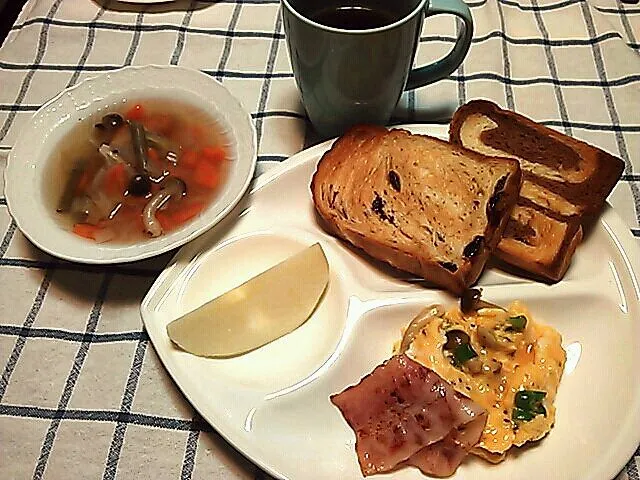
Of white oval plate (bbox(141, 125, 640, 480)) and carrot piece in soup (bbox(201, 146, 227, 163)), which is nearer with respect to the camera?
white oval plate (bbox(141, 125, 640, 480))

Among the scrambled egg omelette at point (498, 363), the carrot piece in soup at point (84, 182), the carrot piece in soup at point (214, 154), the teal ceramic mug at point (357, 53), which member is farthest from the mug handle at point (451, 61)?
the carrot piece in soup at point (84, 182)

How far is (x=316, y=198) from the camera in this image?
1.30 metres

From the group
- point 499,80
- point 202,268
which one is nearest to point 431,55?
point 499,80

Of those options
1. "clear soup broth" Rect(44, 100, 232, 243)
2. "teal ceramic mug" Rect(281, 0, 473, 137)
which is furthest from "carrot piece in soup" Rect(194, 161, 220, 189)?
"teal ceramic mug" Rect(281, 0, 473, 137)

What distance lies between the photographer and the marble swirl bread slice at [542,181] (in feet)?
3.99

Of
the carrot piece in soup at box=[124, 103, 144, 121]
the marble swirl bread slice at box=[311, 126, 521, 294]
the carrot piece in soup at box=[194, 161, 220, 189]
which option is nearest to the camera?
the marble swirl bread slice at box=[311, 126, 521, 294]

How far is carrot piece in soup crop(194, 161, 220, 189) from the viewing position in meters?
1.33

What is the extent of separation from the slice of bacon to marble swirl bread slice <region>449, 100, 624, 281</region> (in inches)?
11.7

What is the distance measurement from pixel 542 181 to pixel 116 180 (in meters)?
0.76

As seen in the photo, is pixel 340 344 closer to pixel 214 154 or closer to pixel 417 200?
pixel 417 200

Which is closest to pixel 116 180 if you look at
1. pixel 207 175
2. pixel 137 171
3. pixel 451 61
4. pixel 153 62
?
pixel 137 171

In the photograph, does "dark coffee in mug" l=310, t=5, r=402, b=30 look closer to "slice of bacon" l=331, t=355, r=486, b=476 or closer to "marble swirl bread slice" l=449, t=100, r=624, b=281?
"marble swirl bread slice" l=449, t=100, r=624, b=281

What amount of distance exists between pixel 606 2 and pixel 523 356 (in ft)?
3.77

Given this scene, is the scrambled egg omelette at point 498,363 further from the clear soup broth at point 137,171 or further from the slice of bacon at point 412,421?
the clear soup broth at point 137,171
